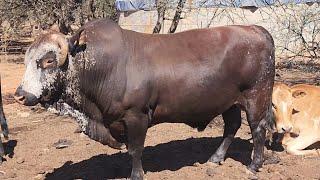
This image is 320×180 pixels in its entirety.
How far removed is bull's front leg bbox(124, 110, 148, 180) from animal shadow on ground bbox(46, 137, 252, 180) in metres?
0.45

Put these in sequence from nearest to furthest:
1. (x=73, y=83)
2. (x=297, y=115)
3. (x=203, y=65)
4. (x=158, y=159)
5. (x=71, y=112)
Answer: (x=73, y=83) < (x=71, y=112) < (x=203, y=65) < (x=158, y=159) < (x=297, y=115)

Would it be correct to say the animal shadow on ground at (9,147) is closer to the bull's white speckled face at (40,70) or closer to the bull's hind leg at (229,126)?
the bull's white speckled face at (40,70)

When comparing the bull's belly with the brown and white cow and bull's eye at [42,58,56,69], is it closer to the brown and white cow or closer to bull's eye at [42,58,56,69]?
the brown and white cow

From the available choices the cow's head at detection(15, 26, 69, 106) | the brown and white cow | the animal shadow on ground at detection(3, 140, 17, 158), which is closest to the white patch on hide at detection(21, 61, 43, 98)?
the cow's head at detection(15, 26, 69, 106)

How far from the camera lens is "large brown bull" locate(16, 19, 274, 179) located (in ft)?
16.9

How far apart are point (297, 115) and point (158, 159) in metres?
2.30

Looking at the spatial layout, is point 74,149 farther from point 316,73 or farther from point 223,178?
point 316,73

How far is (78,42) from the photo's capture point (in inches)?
202

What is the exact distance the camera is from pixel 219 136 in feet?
25.3

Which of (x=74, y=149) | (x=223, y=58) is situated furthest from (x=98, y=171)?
(x=223, y=58)

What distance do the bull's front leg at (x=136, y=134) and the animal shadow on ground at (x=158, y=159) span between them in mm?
452

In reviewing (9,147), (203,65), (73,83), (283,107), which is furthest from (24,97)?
(283,107)

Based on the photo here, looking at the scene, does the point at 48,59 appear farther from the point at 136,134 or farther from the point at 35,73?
the point at 136,134

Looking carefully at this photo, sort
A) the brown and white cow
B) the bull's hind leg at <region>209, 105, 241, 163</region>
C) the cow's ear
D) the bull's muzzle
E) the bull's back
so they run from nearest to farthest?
the bull's muzzle, the bull's back, the bull's hind leg at <region>209, 105, 241, 163</region>, the brown and white cow, the cow's ear
